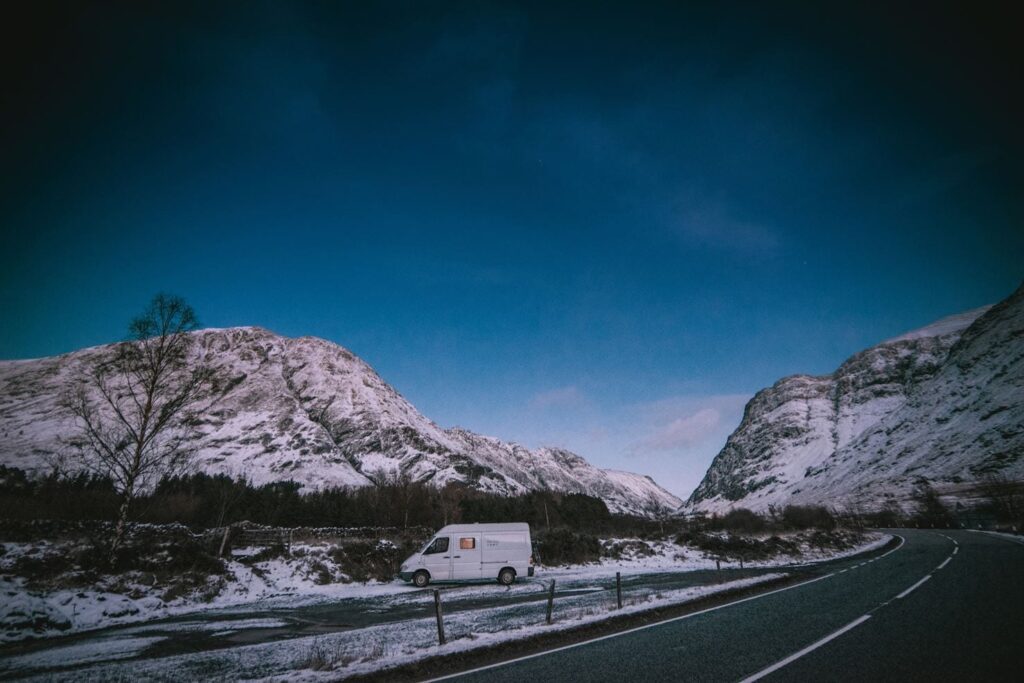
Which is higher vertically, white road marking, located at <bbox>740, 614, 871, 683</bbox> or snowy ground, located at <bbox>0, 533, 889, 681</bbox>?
white road marking, located at <bbox>740, 614, 871, 683</bbox>

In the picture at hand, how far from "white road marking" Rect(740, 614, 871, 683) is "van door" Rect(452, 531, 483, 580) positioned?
16.3 metres

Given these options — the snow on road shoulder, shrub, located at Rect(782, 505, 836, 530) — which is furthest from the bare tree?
shrub, located at Rect(782, 505, 836, 530)

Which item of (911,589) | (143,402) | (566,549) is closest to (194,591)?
(143,402)

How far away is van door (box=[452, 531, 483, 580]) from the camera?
21766 mm

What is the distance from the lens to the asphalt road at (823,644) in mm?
6156

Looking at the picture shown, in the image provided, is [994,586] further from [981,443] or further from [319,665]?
[981,443]

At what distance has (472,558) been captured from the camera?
2191cm

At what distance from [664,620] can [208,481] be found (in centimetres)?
10588

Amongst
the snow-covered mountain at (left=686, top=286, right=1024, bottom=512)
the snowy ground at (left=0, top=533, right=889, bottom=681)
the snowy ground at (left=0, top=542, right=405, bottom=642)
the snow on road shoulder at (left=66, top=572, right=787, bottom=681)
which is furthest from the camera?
the snow-covered mountain at (left=686, top=286, right=1024, bottom=512)

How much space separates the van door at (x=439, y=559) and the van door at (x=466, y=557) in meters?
0.28

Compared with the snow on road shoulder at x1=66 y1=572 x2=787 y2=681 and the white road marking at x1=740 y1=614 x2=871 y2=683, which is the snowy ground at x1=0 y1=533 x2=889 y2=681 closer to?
the snow on road shoulder at x1=66 y1=572 x2=787 y2=681

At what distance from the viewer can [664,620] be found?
36.0 feet

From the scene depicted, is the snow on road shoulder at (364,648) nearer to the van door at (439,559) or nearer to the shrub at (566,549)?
the van door at (439,559)

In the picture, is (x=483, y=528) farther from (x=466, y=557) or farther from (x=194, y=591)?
(x=194, y=591)
